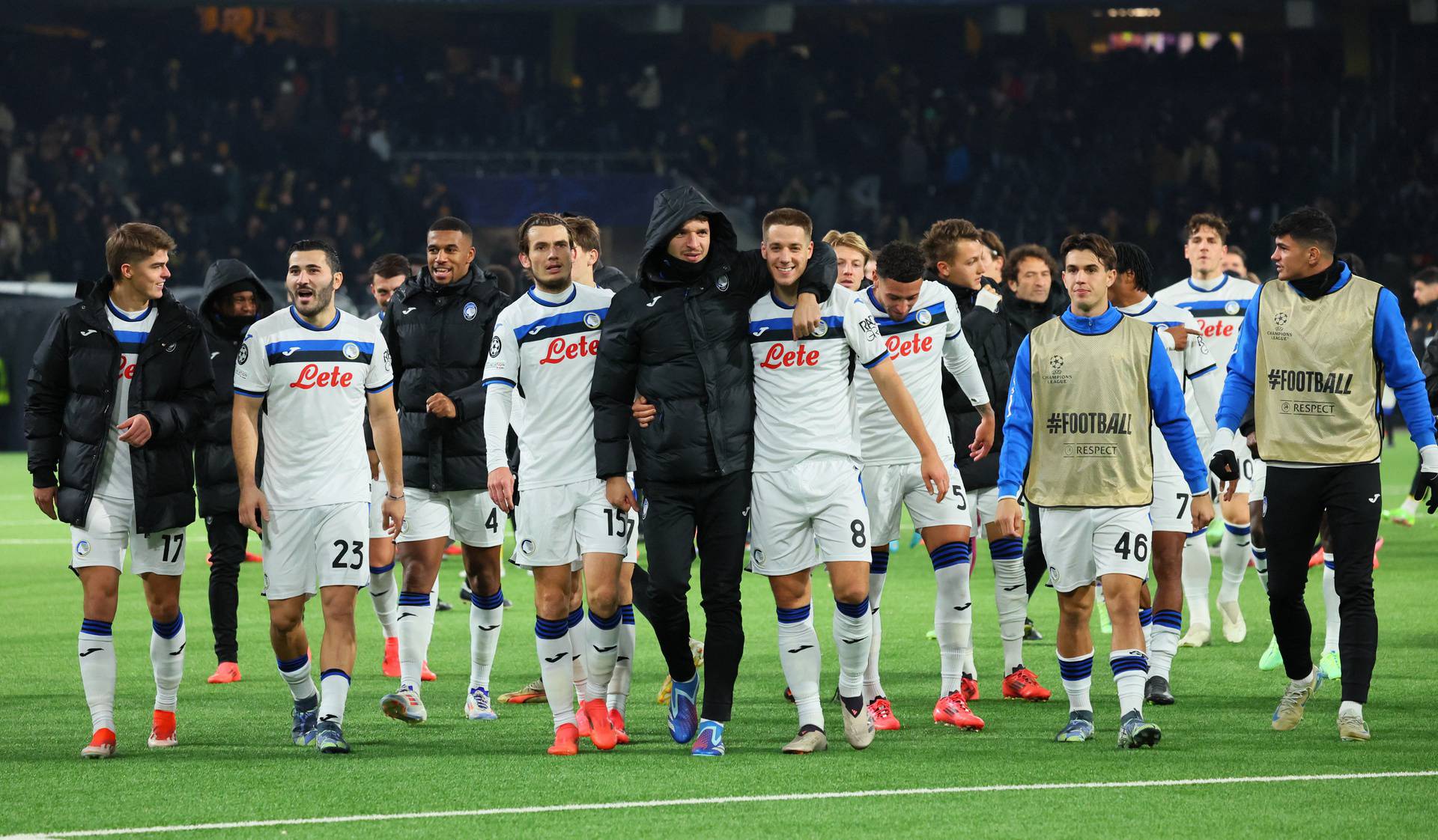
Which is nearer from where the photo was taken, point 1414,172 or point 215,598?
point 215,598

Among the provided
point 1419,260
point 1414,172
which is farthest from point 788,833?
point 1414,172

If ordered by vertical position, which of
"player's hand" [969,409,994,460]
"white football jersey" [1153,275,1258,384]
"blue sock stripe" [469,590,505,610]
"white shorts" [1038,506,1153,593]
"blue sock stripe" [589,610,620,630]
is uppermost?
"white football jersey" [1153,275,1258,384]

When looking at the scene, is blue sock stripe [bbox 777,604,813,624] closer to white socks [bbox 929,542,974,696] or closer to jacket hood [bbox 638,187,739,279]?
white socks [bbox 929,542,974,696]

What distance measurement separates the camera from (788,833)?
5488mm

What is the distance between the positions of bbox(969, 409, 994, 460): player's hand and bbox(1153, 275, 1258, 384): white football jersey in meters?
2.47

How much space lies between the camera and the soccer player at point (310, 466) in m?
7.07

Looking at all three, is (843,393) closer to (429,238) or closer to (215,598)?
(429,238)

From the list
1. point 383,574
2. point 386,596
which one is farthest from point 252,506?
point 386,596

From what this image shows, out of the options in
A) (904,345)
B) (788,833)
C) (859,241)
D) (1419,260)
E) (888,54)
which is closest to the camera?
(788,833)

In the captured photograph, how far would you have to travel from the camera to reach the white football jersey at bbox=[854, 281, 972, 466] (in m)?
7.80

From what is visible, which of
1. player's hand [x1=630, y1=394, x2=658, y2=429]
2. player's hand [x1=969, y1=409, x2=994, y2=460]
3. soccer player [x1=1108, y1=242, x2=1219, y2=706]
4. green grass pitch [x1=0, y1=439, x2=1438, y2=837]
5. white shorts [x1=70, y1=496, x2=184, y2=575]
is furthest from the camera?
soccer player [x1=1108, y1=242, x2=1219, y2=706]

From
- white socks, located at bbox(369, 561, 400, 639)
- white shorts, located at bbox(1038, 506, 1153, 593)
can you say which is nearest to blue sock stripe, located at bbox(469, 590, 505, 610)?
white socks, located at bbox(369, 561, 400, 639)

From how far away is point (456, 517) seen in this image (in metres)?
8.25

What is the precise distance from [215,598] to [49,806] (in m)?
3.17
